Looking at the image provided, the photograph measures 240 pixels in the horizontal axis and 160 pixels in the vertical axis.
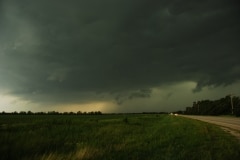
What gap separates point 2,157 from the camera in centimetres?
1010

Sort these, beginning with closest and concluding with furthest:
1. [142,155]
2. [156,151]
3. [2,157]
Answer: [2,157]
[142,155]
[156,151]

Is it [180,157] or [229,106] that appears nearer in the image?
[180,157]

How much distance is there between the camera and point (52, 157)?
10250mm

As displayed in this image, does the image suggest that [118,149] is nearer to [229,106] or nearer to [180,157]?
[180,157]

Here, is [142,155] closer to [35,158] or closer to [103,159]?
[103,159]

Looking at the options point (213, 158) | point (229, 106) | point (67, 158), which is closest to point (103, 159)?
point (67, 158)

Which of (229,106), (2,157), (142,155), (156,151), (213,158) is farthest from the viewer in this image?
(229,106)

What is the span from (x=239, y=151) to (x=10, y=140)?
10.5 m

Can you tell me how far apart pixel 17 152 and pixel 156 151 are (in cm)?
622

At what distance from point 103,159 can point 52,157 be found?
198 centimetres

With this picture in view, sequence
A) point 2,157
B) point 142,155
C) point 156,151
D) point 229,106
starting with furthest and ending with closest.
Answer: point 229,106, point 156,151, point 142,155, point 2,157

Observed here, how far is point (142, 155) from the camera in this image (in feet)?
38.9

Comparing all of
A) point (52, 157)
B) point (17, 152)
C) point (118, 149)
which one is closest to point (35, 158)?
point (52, 157)

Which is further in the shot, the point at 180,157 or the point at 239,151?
the point at 239,151
